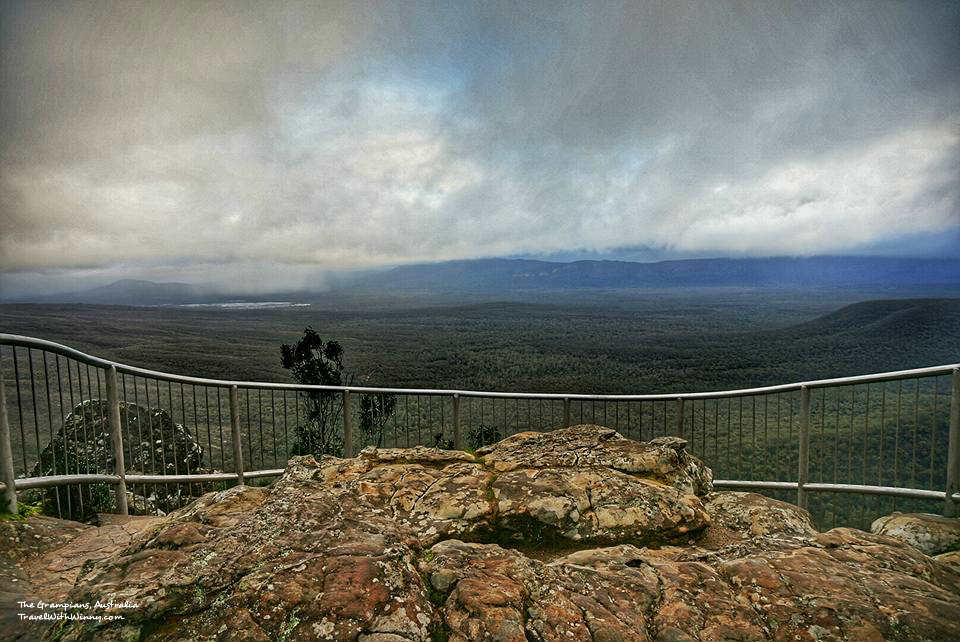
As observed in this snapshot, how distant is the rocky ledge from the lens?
2.27 m

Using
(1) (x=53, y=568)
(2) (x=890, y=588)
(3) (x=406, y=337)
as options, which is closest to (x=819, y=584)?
(2) (x=890, y=588)

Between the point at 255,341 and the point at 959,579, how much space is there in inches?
→ 4335

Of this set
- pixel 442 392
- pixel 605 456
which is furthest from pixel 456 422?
pixel 605 456

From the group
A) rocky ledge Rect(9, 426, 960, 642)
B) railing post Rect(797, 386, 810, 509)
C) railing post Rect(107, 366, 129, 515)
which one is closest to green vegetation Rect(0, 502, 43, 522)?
railing post Rect(107, 366, 129, 515)

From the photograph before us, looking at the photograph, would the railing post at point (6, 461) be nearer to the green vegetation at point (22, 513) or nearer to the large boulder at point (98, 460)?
the green vegetation at point (22, 513)

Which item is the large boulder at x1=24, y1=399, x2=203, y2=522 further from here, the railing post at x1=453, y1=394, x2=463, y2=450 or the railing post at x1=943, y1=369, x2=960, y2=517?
the railing post at x1=943, y1=369, x2=960, y2=517

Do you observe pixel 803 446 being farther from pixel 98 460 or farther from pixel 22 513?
pixel 98 460

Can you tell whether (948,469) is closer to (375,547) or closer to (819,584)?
(819,584)

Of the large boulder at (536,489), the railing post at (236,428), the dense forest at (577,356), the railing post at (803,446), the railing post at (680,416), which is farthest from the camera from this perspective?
the dense forest at (577,356)

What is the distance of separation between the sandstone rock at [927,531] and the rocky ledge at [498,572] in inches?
44.3

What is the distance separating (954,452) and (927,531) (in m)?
0.76

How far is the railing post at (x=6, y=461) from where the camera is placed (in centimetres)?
404

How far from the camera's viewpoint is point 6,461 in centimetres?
406

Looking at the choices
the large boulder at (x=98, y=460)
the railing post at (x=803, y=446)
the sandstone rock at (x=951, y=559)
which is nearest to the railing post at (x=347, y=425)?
the large boulder at (x=98, y=460)
